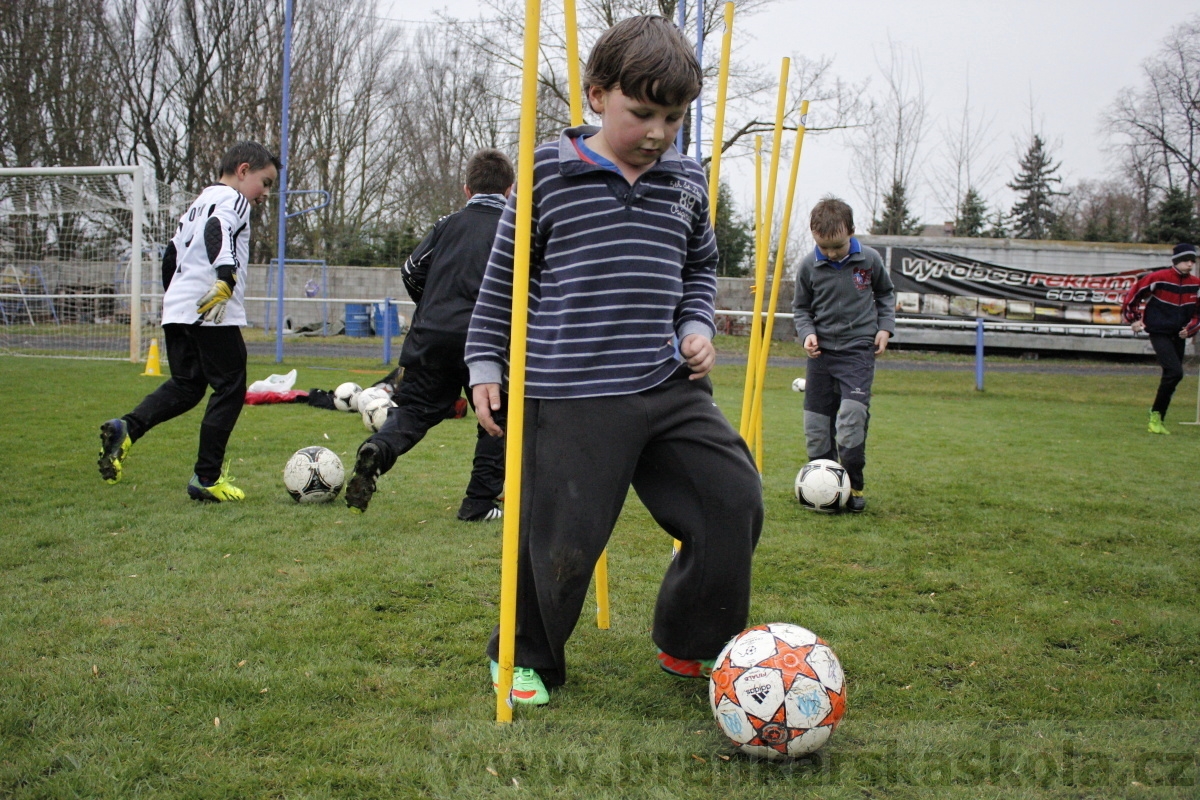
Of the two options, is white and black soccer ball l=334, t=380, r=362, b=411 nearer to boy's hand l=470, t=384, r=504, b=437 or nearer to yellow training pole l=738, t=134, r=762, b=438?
yellow training pole l=738, t=134, r=762, b=438

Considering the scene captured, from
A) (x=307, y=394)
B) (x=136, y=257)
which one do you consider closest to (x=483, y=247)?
(x=307, y=394)

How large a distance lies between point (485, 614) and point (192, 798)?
1497 mm

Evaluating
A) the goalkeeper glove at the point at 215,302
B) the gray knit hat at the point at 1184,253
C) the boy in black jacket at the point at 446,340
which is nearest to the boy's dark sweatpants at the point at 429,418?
the boy in black jacket at the point at 446,340

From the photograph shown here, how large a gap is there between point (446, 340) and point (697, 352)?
265 cm

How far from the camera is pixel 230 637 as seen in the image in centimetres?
325

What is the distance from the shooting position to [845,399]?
5812mm

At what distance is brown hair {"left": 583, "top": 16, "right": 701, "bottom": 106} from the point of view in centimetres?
236

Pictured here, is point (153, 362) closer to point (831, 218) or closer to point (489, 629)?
point (831, 218)

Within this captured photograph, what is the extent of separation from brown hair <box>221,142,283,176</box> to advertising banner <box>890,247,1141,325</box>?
763 inches

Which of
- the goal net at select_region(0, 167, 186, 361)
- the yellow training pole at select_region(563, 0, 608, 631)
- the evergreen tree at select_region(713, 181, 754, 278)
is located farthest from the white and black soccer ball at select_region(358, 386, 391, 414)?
the evergreen tree at select_region(713, 181, 754, 278)

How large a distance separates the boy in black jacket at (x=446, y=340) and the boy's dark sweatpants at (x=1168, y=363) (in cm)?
851

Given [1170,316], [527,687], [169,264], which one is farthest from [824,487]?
[1170,316]

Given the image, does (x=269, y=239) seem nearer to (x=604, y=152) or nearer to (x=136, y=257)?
(x=136, y=257)

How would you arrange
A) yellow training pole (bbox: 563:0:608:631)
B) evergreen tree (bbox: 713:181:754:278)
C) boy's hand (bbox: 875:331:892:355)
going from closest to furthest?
yellow training pole (bbox: 563:0:608:631) < boy's hand (bbox: 875:331:892:355) < evergreen tree (bbox: 713:181:754:278)
